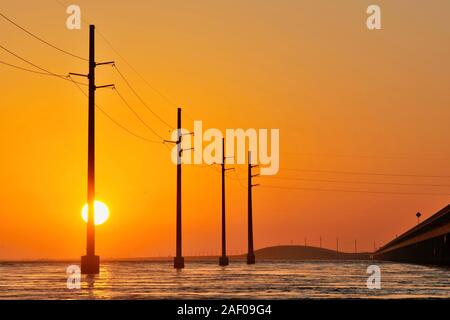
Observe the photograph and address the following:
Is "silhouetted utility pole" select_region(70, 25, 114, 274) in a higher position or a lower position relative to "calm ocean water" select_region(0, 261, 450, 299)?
higher

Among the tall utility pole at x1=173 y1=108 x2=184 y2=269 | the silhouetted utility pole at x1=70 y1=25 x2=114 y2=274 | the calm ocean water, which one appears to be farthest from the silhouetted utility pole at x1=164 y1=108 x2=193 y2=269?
the silhouetted utility pole at x1=70 y1=25 x2=114 y2=274

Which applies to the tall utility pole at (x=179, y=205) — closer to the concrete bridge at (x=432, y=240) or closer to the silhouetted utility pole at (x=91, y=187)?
the concrete bridge at (x=432, y=240)

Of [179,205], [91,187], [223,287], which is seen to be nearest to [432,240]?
[179,205]

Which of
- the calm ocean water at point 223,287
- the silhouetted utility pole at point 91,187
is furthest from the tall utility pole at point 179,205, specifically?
the silhouetted utility pole at point 91,187

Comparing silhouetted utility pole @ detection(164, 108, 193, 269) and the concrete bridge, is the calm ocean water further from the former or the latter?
the concrete bridge

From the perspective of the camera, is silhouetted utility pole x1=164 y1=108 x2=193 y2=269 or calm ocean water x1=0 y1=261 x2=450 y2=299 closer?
calm ocean water x1=0 y1=261 x2=450 y2=299

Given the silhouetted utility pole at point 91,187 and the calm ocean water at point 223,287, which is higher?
the silhouetted utility pole at point 91,187

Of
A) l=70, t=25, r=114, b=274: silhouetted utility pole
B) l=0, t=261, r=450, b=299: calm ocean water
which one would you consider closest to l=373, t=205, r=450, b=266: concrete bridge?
l=0, t=261, r=450, b=299: calm ocean water

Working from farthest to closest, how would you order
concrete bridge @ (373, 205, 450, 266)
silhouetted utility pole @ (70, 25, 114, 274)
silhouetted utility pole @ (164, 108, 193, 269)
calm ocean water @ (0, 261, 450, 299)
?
concrete bridge @ (373, 205, 450, 266), silhouetted utility pole @ (164, 108, 193, 269), silhouetted utility pole @ (70, 25, 114, 274), calm ocean water @ (0, 261, 450, 299)

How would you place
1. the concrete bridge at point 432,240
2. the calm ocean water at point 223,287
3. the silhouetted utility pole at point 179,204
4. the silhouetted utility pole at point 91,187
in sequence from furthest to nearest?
the concrete bridge at point 432,240 → the silhouetted utility pole at point 179,204 → the silhouetted utility pole at point 91,187 → the calm ocean water at point 223,287

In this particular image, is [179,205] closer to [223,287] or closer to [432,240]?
[223,287]

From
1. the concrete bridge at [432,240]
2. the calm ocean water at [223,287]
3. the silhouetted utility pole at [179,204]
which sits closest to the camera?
the calm ocean water at [223,287]

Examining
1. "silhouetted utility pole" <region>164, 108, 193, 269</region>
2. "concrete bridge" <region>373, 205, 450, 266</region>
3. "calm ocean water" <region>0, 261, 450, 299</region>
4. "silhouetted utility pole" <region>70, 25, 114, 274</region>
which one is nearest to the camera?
"calm ocean water" <region>0, 261, 450, 299</region>

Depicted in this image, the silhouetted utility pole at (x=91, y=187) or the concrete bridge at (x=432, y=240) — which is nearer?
the silhouetted utility pole at (x=91, y=187)
